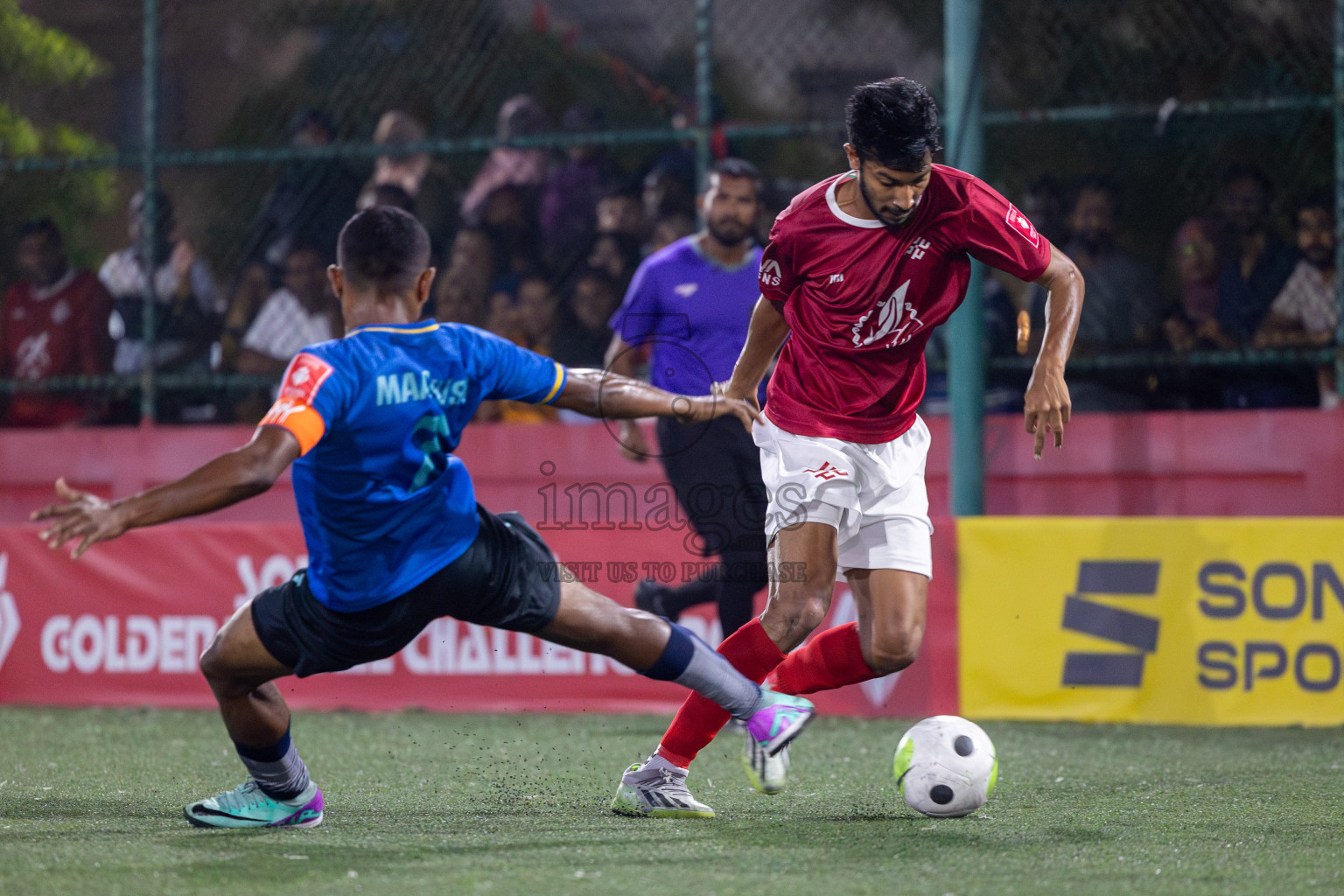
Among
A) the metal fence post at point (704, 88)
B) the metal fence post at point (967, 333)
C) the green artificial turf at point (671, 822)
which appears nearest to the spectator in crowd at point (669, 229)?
the metal fence post at point (704, 88)

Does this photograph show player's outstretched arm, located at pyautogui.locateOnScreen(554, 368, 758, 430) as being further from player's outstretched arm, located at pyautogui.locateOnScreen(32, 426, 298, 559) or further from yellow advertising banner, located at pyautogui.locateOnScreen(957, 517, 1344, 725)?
yellow advertising banner, located at pyautogui.locateOnScreen(957, 517, 1344, 725)

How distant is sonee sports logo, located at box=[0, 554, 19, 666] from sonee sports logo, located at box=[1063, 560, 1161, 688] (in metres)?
5.08

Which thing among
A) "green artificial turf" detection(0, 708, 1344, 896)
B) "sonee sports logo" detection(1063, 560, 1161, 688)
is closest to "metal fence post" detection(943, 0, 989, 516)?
"sonee sports logo" detection(1063, 560, 1161, 688)

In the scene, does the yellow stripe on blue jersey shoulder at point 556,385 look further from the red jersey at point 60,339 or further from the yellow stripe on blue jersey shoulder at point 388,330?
the red jersey at point 60,339

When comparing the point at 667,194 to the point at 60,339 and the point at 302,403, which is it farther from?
the point at 302,403

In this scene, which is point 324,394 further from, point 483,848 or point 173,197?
point 173,197

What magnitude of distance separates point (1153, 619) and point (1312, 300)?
5.95 ft

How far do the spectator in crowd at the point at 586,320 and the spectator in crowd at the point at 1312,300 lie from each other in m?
3.23

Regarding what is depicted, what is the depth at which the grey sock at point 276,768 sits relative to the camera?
13.8 ft

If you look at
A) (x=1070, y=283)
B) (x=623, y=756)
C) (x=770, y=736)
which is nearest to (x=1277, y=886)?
(x=770, y=736)

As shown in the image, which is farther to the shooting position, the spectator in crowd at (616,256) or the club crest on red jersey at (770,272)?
the spectator in crowd at (616,256)

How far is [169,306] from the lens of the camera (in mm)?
8703

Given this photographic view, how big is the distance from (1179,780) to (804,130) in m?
3.82

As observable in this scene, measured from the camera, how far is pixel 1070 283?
4.41 meters
